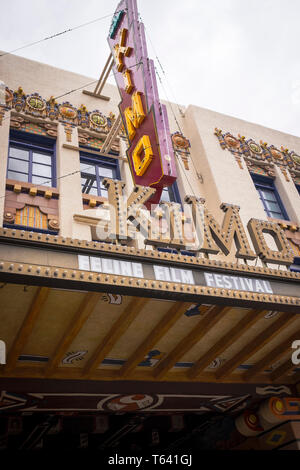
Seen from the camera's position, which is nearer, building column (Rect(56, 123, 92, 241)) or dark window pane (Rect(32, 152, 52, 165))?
building column (Rect(56, 123, 92, 241))

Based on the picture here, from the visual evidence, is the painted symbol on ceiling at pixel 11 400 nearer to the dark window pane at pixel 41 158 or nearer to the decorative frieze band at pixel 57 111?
the dark window pane at pixel 41 158

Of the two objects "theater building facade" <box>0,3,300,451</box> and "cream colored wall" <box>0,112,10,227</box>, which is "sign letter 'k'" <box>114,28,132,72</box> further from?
"cream colored wall" <box>0,112,10,227</box>

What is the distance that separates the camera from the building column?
31.3 feet

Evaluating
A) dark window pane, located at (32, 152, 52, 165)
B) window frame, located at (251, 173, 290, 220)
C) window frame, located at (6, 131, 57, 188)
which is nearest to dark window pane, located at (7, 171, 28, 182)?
window frame, located at (6, 131, 57, 188)

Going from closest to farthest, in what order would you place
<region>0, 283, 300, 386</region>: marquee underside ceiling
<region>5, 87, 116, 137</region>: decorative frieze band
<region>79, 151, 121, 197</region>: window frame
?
1. <region>0, 283, 300, 386</region>: marquee underside ceiling
2. <region>5, 87, 116, 137</region>: decorative frieze band
3. <region>79, 151, 121, 197</region>: window frame

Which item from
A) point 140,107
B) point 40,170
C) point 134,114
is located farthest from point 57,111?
point 140,107

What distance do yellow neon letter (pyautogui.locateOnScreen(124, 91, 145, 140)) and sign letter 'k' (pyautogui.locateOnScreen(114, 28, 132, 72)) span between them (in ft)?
4.78

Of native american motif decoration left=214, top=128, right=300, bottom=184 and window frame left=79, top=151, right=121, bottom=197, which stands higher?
native american motif decoration left=214, top=128, right=300, bottom=184

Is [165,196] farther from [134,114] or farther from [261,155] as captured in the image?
[261,155]

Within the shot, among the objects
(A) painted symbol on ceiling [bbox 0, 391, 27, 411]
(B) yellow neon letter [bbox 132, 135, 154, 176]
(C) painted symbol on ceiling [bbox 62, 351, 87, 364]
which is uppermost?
(B) yellow neon letter [bbox 132, 135, 154, 176]

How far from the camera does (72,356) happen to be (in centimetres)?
700
